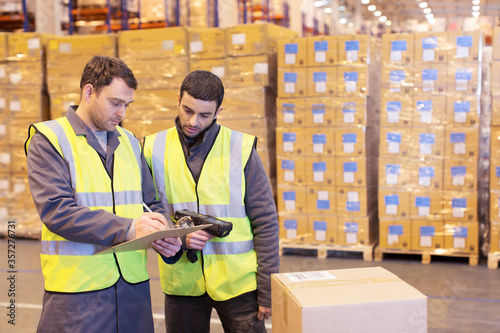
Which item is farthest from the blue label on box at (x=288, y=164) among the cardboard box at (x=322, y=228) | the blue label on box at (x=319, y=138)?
the cardboard box at (x=322, y=228)

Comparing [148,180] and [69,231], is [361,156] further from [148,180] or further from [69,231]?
[69,231]

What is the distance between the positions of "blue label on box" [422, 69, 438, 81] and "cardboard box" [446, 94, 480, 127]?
261mm

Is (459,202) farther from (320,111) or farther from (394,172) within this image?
(320,111)

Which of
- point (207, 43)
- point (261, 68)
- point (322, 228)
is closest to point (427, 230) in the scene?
point (322, 228)

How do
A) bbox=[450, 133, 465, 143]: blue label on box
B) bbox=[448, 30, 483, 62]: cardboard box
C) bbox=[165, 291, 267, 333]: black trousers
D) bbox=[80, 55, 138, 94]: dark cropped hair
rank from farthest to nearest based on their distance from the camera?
bbox=[450, 133, 465, 143]: blue label on box, bbox=[448, 30, 483, 62]: cardboard box, bbox=[165, 291, 267, 333]: black trousers, bbox=[80, 55, 138, 94]: dark cropped hair

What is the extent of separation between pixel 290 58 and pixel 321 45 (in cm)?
39

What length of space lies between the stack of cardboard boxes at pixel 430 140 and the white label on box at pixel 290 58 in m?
1.03

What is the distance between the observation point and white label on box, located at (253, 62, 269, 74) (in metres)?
6.45

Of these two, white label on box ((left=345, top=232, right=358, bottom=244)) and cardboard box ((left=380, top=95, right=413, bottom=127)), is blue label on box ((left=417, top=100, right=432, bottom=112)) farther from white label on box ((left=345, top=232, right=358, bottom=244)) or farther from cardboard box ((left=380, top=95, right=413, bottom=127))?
white label on box ((left=345, top=232, right=358, bottom=244))

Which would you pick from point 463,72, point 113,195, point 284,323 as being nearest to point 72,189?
point 113,195

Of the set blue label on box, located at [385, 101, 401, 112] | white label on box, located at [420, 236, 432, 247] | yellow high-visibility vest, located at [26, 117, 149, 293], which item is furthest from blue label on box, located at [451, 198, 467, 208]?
yellow high-visibility vest, located at [26, 117, 149, 293]

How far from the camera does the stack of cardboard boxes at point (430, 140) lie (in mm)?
5984

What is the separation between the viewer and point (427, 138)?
20.0 feet

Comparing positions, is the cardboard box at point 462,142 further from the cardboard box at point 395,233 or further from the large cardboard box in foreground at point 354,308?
the large cardboard box in foreground at point 354,308
